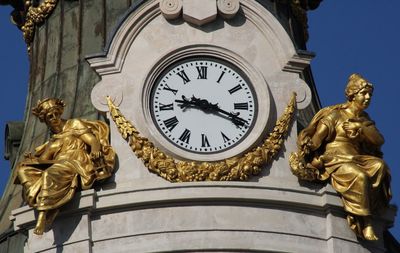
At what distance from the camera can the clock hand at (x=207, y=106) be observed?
39.3 m

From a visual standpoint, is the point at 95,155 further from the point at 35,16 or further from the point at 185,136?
the point at 35,16

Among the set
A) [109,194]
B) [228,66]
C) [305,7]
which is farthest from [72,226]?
[305,7]

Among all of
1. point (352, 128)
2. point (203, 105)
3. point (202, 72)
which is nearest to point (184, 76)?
point (202, 72)

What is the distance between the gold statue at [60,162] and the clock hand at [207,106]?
142 centimetres

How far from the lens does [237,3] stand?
40281mm

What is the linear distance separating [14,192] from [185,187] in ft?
19.1

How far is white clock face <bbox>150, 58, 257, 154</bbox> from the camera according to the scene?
128 ft

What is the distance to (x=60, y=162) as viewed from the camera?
127ft

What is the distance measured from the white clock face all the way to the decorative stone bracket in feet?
2.70

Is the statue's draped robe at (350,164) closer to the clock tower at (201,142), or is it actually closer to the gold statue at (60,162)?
the clock tower at (201,142)

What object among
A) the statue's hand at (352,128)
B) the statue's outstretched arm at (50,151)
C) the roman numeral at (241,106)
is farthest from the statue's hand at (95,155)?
the statue's hand at (352,128)

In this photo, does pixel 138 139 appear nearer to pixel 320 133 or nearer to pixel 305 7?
pixel 320 133

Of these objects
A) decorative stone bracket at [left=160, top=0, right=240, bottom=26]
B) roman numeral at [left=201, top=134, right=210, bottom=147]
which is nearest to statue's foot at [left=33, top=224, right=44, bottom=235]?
roman numeral at [left=201, top=134, right=210, bottom=147]

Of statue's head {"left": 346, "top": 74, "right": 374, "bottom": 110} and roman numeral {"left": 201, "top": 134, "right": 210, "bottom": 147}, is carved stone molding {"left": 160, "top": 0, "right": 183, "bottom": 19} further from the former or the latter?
statue's head {"left": 346, "top": 74, "right": 374, "bottom": 110}
